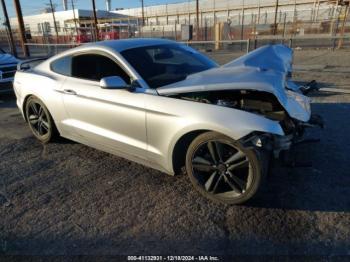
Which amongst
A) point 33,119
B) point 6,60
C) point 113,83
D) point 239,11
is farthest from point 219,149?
point 239,11

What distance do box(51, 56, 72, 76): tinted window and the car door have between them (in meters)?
0.12

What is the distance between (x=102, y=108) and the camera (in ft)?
12.6

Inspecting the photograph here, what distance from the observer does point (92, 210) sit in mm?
3232

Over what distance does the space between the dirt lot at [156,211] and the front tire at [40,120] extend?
19.7 inches

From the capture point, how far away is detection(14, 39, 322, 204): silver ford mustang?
296 cm

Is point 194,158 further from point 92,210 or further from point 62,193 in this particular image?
point 62,193

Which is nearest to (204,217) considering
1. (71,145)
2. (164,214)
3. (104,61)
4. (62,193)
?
(164,214)

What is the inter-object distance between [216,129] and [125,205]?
1250 mm

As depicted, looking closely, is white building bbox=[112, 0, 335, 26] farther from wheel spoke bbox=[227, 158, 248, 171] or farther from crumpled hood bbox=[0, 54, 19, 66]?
wheel spoke bbox=[227, 158, 248, 171]

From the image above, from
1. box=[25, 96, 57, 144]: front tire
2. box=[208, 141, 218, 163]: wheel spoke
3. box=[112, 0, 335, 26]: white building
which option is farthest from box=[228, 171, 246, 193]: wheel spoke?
box=[112, 0, 335, 26]: white building

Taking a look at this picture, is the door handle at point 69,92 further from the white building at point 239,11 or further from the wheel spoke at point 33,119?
the white building at point 239,11

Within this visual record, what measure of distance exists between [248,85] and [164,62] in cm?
150

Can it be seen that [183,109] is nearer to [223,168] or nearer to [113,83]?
[223,168]

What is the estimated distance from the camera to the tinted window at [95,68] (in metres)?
3.82
